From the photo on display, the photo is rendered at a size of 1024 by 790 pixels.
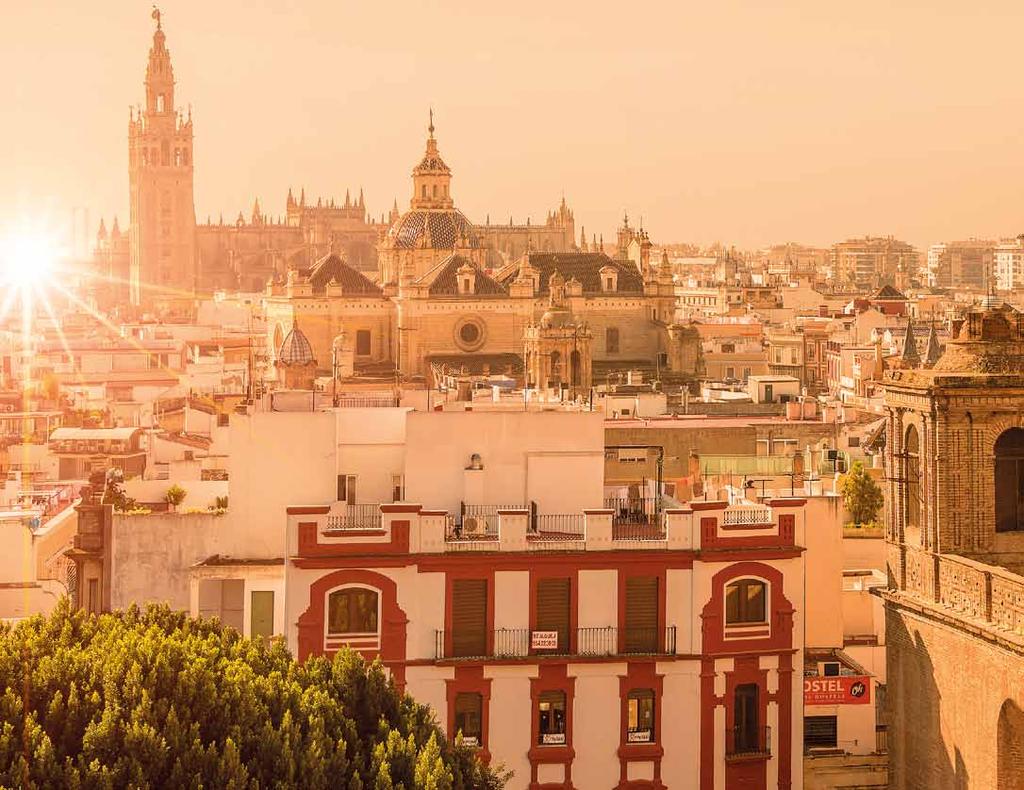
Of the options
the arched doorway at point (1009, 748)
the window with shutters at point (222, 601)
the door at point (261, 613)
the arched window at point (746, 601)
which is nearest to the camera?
the arched doorway at point (1009, 748)

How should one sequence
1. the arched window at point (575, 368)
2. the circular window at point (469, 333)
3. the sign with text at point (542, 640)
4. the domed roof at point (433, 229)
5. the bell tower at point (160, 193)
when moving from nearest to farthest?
the sign with text at point (542, 640) → the arched window at point (575, 368) → the circular window at point (469, 333) → the domed roof at point (433, 229) → the bell tower at point (160, 193)

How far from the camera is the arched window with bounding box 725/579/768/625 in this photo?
771 inches

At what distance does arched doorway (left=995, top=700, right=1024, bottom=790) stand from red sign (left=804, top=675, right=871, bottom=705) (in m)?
4.07

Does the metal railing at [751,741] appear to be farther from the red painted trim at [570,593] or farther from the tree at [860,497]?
the tree at [860,497]

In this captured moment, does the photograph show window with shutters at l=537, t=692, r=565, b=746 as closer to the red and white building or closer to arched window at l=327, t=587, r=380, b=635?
the red and white building

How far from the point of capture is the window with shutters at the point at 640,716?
19219 millimetres

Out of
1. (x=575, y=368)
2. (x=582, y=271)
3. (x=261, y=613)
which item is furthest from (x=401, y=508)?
(x=582, y=271)

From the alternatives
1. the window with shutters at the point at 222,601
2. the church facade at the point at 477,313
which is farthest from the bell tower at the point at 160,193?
the window with shutters at the point at 222,601

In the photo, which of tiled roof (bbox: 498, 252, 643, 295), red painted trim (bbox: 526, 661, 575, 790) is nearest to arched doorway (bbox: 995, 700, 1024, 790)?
red painted trim (bbox: 526, 661, 575, 790)

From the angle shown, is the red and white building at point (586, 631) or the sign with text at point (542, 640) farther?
the sign with text at point (542, 640)

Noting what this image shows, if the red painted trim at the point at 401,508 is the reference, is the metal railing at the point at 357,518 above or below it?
below

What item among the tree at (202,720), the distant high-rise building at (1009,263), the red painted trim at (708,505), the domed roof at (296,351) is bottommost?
the tree at (202,720)

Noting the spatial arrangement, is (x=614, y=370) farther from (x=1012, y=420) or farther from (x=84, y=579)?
(x=1012, y=420)

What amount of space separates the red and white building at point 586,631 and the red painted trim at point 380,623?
0.01 meters
